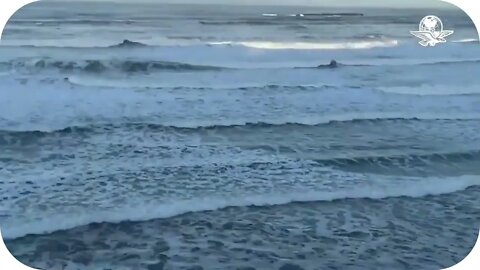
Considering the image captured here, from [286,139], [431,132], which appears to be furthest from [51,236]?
[431,132]

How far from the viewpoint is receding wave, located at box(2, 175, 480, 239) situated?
4.84 ft

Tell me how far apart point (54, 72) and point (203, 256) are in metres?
0.54

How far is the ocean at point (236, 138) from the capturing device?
1.49m

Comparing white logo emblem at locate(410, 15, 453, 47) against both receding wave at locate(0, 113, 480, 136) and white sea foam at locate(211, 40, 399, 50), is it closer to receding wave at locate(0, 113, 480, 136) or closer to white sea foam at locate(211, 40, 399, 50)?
white sea foam at locate(211, 40, 399, 50)

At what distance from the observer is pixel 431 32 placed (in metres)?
1.58

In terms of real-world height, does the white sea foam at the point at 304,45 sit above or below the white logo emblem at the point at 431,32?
below

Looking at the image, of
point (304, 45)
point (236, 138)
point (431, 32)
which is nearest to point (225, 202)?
point (236, 138)

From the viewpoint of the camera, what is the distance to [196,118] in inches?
61.4

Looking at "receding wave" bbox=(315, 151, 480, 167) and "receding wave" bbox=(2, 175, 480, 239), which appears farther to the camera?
"receding wave" bbox=(315, 151, 480, 167)

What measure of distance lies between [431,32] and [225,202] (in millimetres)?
624

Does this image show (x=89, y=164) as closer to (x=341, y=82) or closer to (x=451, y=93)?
(x=341, y=82)

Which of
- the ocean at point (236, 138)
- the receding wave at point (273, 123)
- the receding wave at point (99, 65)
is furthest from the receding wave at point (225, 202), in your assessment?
the receding wave at point (99, 65)

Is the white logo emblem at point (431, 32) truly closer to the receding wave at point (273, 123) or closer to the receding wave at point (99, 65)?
the receding wave at point (273, 123)

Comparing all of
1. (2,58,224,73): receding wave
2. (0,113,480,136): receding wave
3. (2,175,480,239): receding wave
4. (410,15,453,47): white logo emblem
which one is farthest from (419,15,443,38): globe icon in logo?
(2,58,224,73): receding wave
